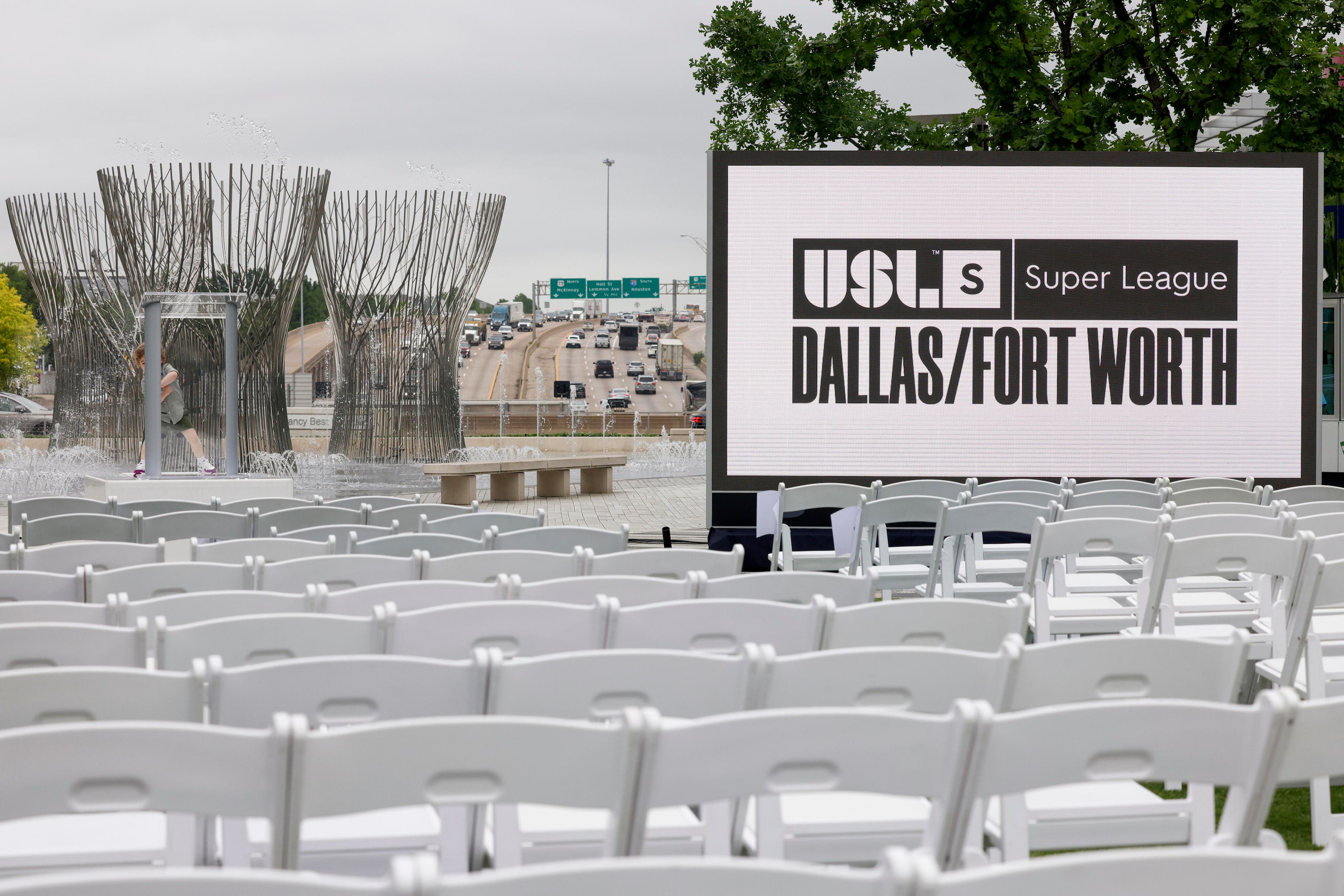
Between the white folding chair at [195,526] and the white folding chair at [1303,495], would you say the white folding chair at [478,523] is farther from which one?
the white folding chair at [1303,495]

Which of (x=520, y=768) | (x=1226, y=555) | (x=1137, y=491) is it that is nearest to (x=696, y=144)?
(x=1137, y=491)

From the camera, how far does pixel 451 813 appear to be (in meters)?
2.13

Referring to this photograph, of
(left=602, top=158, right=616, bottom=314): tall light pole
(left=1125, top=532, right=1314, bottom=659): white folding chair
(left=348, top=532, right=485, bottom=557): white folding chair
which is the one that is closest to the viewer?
(left=1125, top=532, right=1314, bottom=659): white folding chair

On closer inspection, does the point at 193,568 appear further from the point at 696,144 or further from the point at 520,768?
the point at 696,144

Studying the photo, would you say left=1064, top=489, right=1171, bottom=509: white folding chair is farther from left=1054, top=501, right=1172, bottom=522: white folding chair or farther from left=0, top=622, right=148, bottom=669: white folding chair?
left=0, top=622, right=148, bottom=669: white folding chair

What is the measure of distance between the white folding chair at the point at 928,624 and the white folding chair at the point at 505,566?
1191mm

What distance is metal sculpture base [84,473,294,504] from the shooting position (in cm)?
846

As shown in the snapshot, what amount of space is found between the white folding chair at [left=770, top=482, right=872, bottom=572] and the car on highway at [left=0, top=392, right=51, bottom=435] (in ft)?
59.3

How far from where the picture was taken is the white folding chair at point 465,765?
165cm

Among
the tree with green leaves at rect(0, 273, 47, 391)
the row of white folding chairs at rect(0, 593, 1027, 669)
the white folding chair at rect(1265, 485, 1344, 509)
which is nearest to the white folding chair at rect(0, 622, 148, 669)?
the row of white folding chairs at rect(0, 593, 1027, 669)

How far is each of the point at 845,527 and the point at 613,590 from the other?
137 inches

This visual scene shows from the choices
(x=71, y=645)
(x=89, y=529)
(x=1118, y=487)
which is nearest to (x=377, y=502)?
(x=89, y=529)

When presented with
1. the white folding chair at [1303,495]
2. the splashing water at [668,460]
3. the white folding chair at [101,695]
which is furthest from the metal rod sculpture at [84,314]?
the white folding chair at [101,695]

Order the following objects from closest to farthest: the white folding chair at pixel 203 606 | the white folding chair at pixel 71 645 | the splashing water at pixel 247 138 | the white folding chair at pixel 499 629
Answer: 1. the white folding chair at pixel 71 645
2. the white folding chair at pixel 499 629
3. the white folding chair at pixel 203 606
4. the splashing water at pixel 247 138
